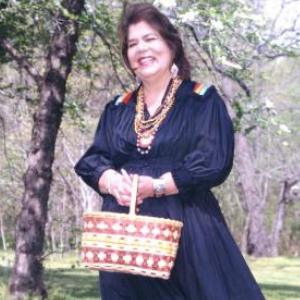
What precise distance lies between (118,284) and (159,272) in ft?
1.02

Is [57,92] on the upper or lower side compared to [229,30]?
lower

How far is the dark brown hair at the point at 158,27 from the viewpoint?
2.89 metres

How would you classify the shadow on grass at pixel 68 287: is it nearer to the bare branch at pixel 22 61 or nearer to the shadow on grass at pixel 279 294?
the bare branch at pixel 22 61

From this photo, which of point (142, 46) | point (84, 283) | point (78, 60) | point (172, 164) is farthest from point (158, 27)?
point (84, 283)

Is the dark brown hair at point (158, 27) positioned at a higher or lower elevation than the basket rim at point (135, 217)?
higher

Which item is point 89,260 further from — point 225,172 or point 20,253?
point 20,253

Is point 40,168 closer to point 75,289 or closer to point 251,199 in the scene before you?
point 75,289

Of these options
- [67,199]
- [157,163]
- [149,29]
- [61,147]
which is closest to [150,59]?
[149,29]

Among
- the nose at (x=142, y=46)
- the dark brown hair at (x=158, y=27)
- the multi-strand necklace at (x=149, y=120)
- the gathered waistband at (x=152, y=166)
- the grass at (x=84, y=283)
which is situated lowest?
the grass at (x=84, y=283)

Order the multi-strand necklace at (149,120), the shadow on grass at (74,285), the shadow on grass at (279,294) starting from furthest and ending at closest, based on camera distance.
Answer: the shadow on grass at (279,294)
the shadow on grass at (74,285)
the multi-strand necklace at (149,120)

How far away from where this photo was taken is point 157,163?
9.27 feet

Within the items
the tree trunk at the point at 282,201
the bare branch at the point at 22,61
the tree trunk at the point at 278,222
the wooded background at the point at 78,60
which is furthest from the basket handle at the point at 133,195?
the tree trunk at the point at 278,222

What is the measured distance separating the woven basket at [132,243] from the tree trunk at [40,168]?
4587 mm

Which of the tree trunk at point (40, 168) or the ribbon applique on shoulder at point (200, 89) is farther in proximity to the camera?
the tree trunk at point (40, 168)
